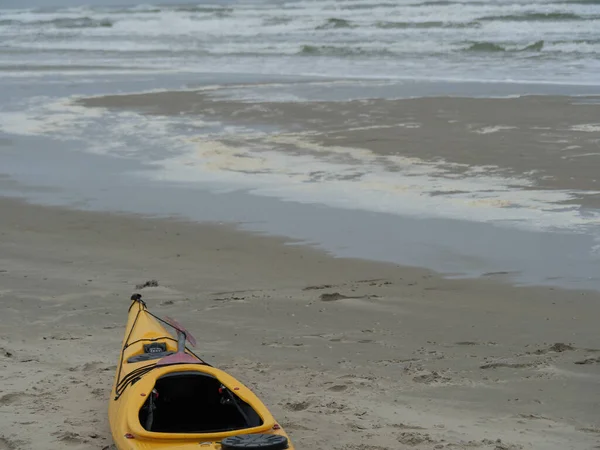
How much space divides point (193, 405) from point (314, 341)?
1433mm

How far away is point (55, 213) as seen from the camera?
8914 mm

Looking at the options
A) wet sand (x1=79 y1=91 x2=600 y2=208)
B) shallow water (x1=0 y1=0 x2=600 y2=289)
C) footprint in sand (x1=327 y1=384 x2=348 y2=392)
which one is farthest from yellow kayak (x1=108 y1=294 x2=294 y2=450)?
wet sand (x1=79 y1=91 x2=600 y2=208)

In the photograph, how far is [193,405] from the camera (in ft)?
14.6

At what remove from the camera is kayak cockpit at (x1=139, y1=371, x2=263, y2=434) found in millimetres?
4355

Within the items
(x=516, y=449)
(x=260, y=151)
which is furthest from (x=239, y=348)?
(x=260, y=151)

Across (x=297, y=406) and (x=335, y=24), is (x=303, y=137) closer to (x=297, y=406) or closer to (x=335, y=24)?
(x=297, y=406)

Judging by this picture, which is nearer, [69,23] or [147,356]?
[147,356]

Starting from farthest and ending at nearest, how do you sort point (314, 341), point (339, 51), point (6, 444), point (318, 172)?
point (339, 51)
point (318, 172)
point (314, 341)
point (6, 444)

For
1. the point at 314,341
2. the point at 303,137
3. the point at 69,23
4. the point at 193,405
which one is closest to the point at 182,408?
the point at 193,405

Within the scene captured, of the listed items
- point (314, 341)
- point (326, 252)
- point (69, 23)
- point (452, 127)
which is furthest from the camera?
point (69, 23)

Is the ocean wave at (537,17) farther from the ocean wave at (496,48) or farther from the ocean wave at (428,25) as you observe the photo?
the ocean wave at (496,48)

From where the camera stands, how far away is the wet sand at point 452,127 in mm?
10508

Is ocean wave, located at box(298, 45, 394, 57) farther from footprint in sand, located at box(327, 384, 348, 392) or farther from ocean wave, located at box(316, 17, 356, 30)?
footprint in sand, located at box(327, 384, 348, 392)

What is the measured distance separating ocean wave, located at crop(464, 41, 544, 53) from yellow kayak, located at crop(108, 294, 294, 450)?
21.9 metres
